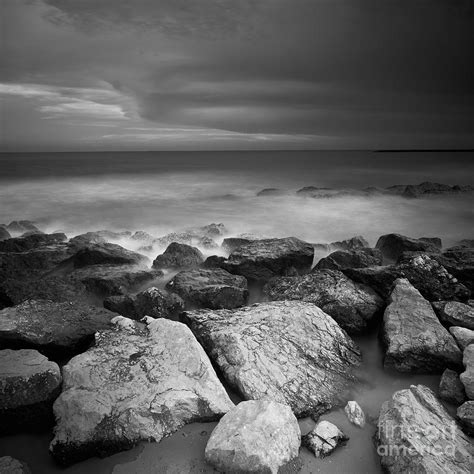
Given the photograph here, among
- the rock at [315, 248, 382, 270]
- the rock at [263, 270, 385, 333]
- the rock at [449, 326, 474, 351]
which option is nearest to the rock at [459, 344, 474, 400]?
the rock at [449, 326, 474, 351]

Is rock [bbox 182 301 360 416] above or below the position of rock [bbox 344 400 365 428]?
above

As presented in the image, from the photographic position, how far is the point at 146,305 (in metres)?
4.67

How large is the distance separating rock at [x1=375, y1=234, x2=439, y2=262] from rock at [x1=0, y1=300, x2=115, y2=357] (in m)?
5.40

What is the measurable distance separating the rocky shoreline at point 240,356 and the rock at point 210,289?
17 millimetres

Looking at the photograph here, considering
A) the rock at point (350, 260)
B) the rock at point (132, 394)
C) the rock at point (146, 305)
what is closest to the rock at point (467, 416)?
the rock at point (132, 394)

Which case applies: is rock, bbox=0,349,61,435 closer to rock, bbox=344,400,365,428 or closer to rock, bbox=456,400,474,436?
rock, bbox=344,400,365,428

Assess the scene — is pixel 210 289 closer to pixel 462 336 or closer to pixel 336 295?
pixel 336 295

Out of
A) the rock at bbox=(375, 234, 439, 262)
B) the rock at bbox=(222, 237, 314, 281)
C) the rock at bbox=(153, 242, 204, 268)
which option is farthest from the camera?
the rock at bbox=(375, 234, 439, 262)

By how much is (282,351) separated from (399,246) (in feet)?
14.4

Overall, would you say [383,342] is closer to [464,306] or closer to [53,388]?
[464,306]

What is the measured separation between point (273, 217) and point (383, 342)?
7.66 metres

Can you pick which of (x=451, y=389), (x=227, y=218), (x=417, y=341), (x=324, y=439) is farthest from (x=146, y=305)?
(x=227, y=218)

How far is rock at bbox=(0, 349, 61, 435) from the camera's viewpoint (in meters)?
2.97

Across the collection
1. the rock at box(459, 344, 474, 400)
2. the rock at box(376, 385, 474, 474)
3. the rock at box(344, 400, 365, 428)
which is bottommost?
the rock at box(344, 400, 365, 428)
